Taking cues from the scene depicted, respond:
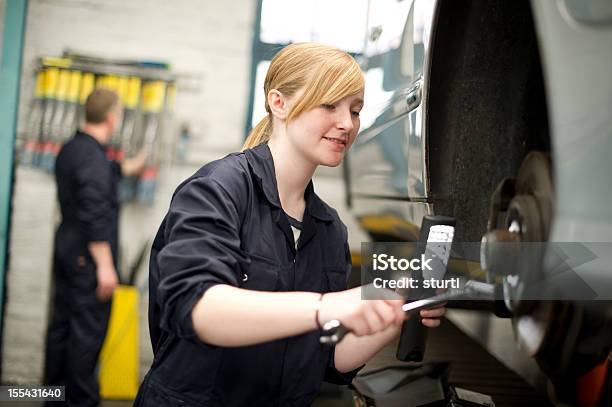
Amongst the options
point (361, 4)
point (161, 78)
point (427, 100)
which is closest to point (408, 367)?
point (427, 100)

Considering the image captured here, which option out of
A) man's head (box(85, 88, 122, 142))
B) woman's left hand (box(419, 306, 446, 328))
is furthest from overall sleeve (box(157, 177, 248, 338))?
man's head (box(85, 88, 122, 142))

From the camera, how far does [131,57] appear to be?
3830mm

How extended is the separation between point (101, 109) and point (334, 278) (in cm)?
205

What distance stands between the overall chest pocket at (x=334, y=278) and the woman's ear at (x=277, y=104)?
1.05ft

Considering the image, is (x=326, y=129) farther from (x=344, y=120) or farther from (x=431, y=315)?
(x=431, y=315)

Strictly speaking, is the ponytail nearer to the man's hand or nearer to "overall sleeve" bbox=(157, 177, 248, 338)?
"overall sleeve" bbox=(157, 177, 248, 338)

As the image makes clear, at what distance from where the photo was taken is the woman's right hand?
1013mm

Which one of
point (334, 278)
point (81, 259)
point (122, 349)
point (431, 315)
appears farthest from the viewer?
point (122, 349)

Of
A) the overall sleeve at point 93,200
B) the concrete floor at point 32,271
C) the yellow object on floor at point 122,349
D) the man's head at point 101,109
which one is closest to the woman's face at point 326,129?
the overall sleeve at point 93,200

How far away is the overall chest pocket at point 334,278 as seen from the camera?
1450mm

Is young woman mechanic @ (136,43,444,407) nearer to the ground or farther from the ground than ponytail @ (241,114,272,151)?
nearer to the ground

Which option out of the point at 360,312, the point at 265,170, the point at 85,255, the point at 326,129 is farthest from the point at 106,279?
the point at 360,312

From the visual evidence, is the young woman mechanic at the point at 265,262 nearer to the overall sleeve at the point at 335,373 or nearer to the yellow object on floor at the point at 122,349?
the overall sleeve at the point at 335,373

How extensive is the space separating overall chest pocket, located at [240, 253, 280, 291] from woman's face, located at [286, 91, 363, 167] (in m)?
0.21
